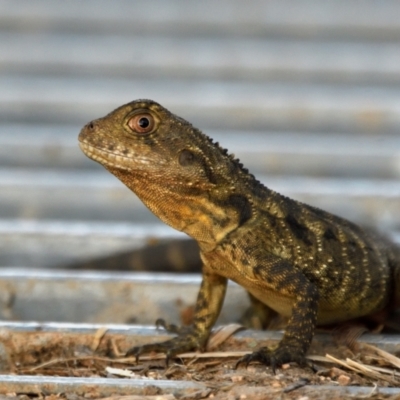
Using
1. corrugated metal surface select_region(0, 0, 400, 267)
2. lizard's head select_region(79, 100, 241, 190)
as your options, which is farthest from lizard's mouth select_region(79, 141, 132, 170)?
corrugated metal surface select_region(0, 0, 400, 267)

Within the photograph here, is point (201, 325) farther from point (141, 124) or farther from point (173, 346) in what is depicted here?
point (141, 124)

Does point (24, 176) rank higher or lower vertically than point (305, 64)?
lower

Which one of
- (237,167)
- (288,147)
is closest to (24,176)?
(288,147)

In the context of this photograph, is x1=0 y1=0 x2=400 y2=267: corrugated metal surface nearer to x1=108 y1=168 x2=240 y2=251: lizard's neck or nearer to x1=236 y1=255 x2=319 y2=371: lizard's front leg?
x1=108 y1=168 x2=240 y2=251: lizard's neck

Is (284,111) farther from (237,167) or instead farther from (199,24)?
(237,167)

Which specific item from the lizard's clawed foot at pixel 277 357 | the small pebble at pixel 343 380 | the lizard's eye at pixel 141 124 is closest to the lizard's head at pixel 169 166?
the lizard's eye at pixel 141 124

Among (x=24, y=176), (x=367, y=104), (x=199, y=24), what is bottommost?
(x=24, y=176)

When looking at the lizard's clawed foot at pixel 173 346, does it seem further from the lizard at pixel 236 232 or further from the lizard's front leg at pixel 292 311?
the lizard's front leg at pixel 292 311
